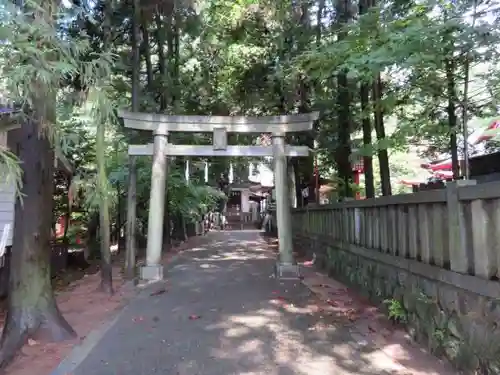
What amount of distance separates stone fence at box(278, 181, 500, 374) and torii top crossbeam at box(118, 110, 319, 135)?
3.45m

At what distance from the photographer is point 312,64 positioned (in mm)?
8125

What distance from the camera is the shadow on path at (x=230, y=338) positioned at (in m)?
4.86

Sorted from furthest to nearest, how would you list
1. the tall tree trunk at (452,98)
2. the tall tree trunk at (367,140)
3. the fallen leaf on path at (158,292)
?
1. the tall tree trunk at (367,140)
2. the fallen leaf on path at (158,292)
3. the tall tree trunk at (452,98)

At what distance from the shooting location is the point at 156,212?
1106 centimetres

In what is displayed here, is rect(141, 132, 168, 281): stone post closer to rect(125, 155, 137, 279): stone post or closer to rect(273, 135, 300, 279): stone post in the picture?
rect(125, 155, 137, 279): stone post

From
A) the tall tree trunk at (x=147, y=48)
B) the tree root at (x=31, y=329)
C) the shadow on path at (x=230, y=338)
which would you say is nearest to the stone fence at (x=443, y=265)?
the shadow on path at (x=230, y=338)

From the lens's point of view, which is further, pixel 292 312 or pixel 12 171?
pixel 292 312

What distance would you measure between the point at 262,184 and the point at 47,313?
37806 mm

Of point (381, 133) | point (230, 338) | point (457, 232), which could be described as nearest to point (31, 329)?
point (230, 338)

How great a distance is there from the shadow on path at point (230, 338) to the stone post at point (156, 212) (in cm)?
118

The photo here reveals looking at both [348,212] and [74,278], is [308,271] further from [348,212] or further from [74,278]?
[74,278]

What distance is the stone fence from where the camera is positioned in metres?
4.15

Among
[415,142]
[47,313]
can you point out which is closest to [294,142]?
[415,142]

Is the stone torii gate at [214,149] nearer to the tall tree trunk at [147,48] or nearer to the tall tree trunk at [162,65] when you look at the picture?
the tall tree trunk at [147,48]
